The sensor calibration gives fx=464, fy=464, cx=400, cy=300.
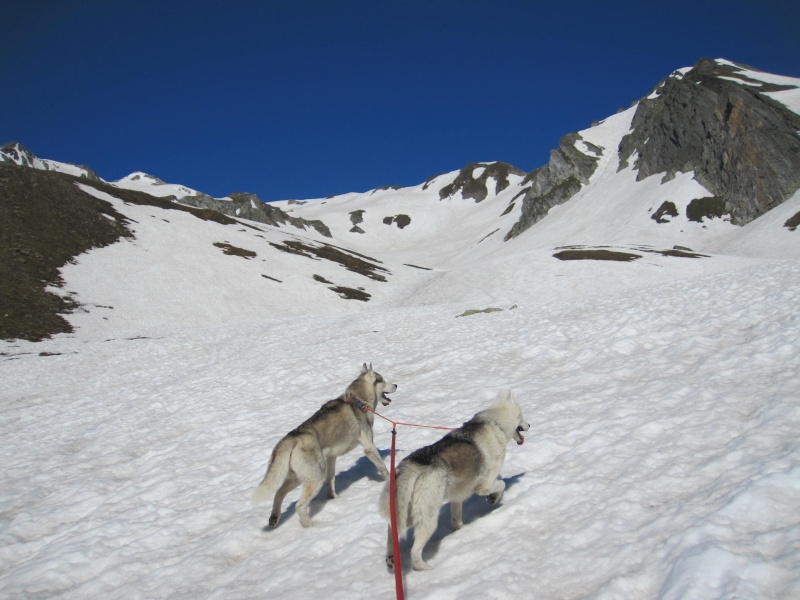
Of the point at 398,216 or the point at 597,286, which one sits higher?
the point at 398,216

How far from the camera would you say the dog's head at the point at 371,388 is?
375 inches

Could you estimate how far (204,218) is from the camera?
3231 inches

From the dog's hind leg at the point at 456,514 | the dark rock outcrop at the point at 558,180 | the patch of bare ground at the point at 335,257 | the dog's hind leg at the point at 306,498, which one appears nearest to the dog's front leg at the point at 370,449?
the dog's hind leg at the point at 306,498

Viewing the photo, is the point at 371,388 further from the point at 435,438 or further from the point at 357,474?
the point at 435,438

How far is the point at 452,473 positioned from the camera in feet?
20.6

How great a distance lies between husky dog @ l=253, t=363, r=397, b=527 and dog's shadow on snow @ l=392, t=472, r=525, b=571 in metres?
1.66

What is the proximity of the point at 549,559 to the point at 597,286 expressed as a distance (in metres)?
44.5

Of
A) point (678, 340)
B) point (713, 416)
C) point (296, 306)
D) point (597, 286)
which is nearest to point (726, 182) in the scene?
point (597, 286)

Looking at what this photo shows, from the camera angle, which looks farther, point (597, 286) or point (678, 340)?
point (597, 286)

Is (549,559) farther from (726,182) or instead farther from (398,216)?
(398,216)

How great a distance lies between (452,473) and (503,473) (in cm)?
265

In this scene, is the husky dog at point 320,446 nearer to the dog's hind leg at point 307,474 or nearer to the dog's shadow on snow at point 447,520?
the dog's hind leg at point 307,474

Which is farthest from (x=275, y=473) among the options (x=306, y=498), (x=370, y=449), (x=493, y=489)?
(x=493, y=489)

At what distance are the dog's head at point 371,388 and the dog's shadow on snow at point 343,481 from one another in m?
1.56
